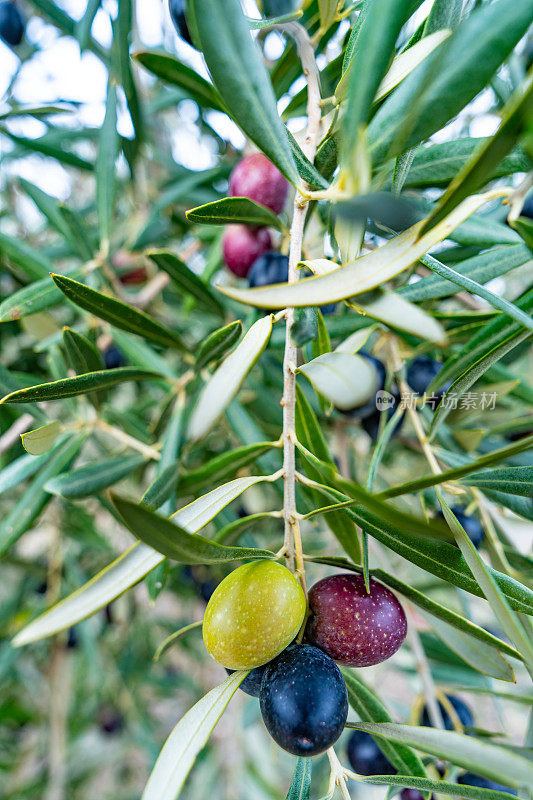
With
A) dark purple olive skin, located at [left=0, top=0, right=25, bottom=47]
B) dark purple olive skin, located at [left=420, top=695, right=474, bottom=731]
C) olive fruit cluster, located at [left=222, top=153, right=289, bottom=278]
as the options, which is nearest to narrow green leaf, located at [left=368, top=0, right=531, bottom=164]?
olive fruit cluster, located at [left=222, top=153, right=289, bottom=278]

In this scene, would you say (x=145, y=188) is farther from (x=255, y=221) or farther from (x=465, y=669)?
(x=465, y=669)

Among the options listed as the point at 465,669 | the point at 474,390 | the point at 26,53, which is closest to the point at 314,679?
the point at 474,390

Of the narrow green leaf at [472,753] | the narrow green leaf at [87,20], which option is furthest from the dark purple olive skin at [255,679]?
the narrow green leaf at [87,20]

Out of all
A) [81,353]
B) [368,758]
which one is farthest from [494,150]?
[368,758]

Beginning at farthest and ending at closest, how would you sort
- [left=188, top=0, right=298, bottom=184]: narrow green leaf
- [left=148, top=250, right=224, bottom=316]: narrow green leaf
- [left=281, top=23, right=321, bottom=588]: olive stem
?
[left=148, top=250, right=224, bottom=316]: narrow green leaf < [left=281, top=23, right=321, bottom=588]: olive stem < [left=188, top=0, right=298, bottom=184]: narrow green leaf

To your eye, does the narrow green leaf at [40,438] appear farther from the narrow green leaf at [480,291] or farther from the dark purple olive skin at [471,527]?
the dark purple olive skin at [471,527]

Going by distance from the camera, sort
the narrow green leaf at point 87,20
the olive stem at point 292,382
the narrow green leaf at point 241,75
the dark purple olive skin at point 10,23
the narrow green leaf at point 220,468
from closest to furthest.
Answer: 1. the narrow green leaf at point 241,75
2. the olive stem at point 292,382
3. the narrow green leaf at point 220,468
4. the narrow green leaf at point 87,20
5. the dark purple olive skin at point 10,23

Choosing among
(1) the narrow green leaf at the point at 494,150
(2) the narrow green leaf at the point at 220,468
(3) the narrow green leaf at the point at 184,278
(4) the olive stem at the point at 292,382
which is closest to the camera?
(1) the narrow green leaf at the point at 494,150

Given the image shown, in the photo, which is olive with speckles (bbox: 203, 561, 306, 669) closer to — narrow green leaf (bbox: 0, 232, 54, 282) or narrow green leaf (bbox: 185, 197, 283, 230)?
narrow green leaf (bbox: 185, 197, 283, 230)
